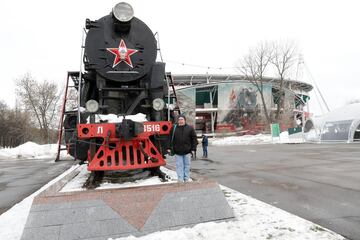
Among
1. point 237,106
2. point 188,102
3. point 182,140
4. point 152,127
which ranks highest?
point 188,102

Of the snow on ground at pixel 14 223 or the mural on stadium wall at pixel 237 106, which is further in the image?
the mural on stadium wall at pixel 237 106

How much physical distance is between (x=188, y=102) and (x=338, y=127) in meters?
31.1

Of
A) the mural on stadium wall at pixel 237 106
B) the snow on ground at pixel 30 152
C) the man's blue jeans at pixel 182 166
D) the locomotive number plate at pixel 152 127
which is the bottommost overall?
the snow on ground at pixel 30 152

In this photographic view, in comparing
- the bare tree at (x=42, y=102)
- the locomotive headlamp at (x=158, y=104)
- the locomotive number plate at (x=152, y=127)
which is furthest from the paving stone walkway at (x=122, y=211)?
the bare tree at (x=42, y=102)

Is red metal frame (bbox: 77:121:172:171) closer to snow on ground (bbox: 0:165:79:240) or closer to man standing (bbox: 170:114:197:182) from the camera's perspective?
man standing (bbox: 170:114:197:182)

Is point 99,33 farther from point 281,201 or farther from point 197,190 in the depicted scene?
point 281,201

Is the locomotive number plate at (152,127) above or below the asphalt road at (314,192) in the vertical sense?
above

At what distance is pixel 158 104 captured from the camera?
6.16m

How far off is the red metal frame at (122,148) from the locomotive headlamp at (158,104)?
49 cm

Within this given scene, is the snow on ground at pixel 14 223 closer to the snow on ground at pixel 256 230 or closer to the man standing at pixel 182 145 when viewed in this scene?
the snow on ground at pixel 256 230

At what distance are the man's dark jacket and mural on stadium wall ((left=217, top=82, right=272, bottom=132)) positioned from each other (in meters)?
50.2

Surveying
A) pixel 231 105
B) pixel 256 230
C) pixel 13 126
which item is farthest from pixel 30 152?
pixel 231 105

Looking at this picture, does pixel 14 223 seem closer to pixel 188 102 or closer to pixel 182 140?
pixel 182 140

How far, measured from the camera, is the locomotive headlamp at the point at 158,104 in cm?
614
